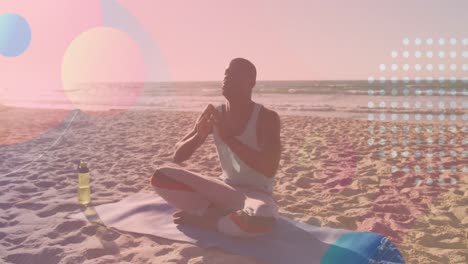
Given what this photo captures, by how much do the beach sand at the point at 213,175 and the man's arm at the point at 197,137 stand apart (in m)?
0.85

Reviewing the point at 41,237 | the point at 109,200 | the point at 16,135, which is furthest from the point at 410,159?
the point at 16,135

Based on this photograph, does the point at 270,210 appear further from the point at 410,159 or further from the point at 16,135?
the point at 16,135

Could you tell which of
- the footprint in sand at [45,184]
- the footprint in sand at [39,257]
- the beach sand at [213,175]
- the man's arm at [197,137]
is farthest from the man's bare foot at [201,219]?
the footprint in sand at [45,184]

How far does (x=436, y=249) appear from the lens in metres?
3.64

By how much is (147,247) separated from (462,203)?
3.78 m

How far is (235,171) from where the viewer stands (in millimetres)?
3859

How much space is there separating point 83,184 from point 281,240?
2.58m

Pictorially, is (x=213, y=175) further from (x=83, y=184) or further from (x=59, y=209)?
(x=59, y=209)

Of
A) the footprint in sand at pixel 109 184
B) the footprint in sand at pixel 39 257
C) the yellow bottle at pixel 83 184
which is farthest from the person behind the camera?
the footprint in sand at pixel 109 184

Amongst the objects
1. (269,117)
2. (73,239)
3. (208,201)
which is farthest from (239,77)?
(73,239)

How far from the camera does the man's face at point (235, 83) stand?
3.66 m

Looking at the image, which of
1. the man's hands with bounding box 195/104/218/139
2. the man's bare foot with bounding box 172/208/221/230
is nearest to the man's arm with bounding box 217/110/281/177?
the man's hands with bounding box 195/104/218/139

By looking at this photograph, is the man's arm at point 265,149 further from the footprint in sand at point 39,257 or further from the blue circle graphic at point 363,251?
the footprint in sand at point 39,257

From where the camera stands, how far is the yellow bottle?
15.9 ft
